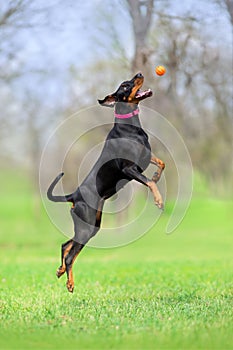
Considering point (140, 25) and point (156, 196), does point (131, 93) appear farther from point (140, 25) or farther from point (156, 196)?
point (140, 25)

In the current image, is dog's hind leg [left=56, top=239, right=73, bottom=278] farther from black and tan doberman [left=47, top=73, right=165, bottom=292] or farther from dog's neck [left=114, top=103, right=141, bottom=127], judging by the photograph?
dog's neck [left=114, top=103, right=141, bottom=127]

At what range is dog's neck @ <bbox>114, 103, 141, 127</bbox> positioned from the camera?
816cm

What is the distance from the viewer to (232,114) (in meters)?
28.2

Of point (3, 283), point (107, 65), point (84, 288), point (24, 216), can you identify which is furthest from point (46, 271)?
point (24, 216)

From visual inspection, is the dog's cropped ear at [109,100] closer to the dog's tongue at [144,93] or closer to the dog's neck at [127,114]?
the dog's neck at [127,114]

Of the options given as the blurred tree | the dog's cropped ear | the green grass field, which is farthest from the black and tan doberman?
the blurred tree

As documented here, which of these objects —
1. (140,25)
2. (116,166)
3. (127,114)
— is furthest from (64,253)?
(140,25)

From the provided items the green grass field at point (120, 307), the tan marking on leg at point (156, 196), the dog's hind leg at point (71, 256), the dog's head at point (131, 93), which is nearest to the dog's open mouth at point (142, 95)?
the dog's head at point (131, 93)

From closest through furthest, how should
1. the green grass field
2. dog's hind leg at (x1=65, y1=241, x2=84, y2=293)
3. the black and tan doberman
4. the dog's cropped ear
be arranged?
the green grass field
the black and tan doberman
the dog's cropped ear
dog's hind leg at (x1=65, y1=241, x2=84, y2=293)

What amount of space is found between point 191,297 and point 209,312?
66.0 inches

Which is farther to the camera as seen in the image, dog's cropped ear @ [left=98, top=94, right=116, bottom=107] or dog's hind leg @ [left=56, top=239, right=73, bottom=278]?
dog's hind leg @ [left=56, top=239, right=73, bottom=278]

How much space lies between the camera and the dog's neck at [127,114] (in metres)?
8.16

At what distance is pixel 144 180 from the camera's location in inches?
309

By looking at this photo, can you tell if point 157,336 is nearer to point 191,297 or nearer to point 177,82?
point 191,297
